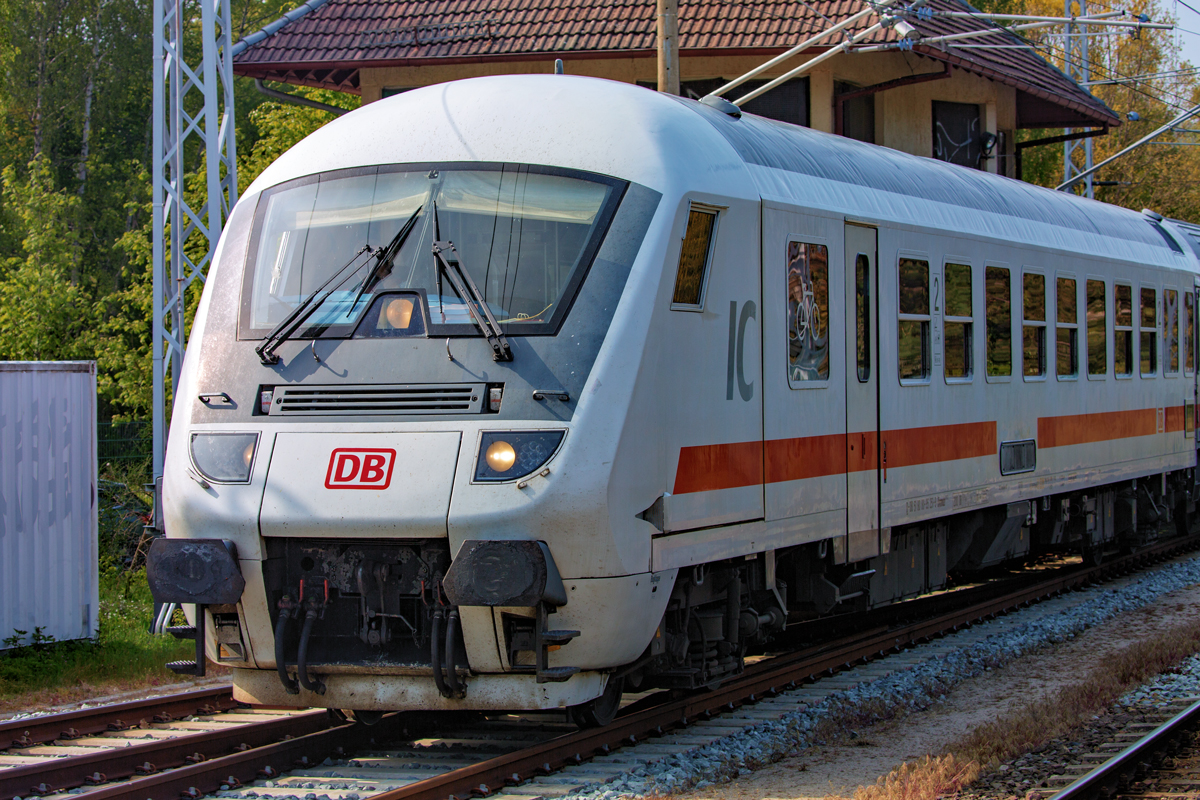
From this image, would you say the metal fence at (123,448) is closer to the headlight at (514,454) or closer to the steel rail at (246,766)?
the steel rail at (246,766)

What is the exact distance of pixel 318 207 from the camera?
7285 millimetres

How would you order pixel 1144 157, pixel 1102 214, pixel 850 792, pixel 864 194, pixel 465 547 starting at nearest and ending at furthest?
1. pixel 465 547
2. pixel 850 792
3. pixel 864 194
4. pixel 1102 214
5. pixel 1144 157

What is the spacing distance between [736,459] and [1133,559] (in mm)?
9913

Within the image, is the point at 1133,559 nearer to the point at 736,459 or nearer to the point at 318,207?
the point at 736,459

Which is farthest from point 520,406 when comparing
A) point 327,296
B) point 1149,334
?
point 1149,334

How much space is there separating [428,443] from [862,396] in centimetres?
364

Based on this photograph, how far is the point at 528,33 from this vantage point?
65.5 feet

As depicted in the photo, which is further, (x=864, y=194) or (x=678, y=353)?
(x=864, y=194)

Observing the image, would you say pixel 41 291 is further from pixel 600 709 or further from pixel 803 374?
pixel 600 709

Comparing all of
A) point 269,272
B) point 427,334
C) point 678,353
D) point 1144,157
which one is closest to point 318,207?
point 269,272

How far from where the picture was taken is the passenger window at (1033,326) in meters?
11.7

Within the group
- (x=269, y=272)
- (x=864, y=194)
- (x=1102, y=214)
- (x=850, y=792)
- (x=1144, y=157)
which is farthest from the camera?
(x=1144, y=157)

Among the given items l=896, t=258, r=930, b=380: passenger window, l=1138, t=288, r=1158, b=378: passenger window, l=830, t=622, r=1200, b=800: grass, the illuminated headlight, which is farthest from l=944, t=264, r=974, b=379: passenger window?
the illuminated headlight

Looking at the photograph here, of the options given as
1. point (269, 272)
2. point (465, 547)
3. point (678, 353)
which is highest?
point (269, 272)
